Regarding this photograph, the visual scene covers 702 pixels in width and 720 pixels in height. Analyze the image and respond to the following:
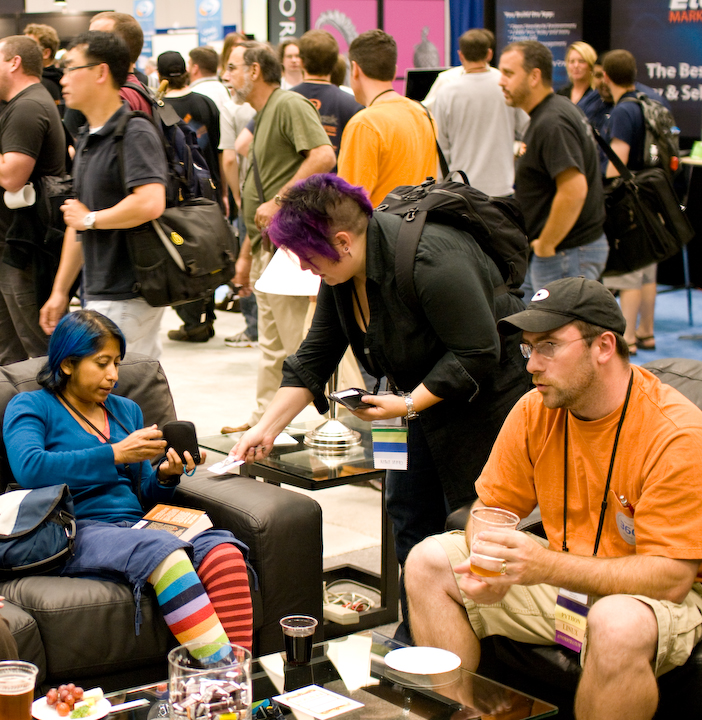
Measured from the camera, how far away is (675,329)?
24.3 feet

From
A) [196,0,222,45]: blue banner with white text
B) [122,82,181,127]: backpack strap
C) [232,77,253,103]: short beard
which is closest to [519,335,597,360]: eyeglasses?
[122,82,181,127]: backpack strap

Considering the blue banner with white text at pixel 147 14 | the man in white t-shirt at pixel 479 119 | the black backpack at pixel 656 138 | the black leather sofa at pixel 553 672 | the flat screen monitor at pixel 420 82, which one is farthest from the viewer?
the blue banner with white text at pixel 147 14

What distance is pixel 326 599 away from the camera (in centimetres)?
317

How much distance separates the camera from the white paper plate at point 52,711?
183cm

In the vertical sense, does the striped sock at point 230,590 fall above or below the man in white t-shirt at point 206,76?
below

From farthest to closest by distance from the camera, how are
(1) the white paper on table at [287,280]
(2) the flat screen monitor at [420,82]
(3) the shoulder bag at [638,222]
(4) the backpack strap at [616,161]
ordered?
(2) the flat screen monitor at [420,82]
(3) the shoulder bag at [638,222]
(4) the backpack strap at [616,161]
(1) the white paper on table at [287,280]

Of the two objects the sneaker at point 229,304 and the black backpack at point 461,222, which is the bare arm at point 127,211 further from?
the sneaker at point 229,304

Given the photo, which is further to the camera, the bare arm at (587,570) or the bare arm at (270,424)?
the bare arm at (270,424)

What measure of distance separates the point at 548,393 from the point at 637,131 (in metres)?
4.36

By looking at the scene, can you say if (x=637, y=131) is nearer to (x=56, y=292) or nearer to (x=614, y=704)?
(x=56, y=292)

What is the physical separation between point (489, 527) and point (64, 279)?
2175mm

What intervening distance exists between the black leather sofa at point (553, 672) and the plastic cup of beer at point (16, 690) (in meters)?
1.07

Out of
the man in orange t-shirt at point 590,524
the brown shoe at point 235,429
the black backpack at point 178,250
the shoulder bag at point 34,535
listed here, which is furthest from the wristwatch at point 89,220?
the man in orange t-shirt at point 590,524

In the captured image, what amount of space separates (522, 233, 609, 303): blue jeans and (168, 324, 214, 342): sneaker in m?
3.30
